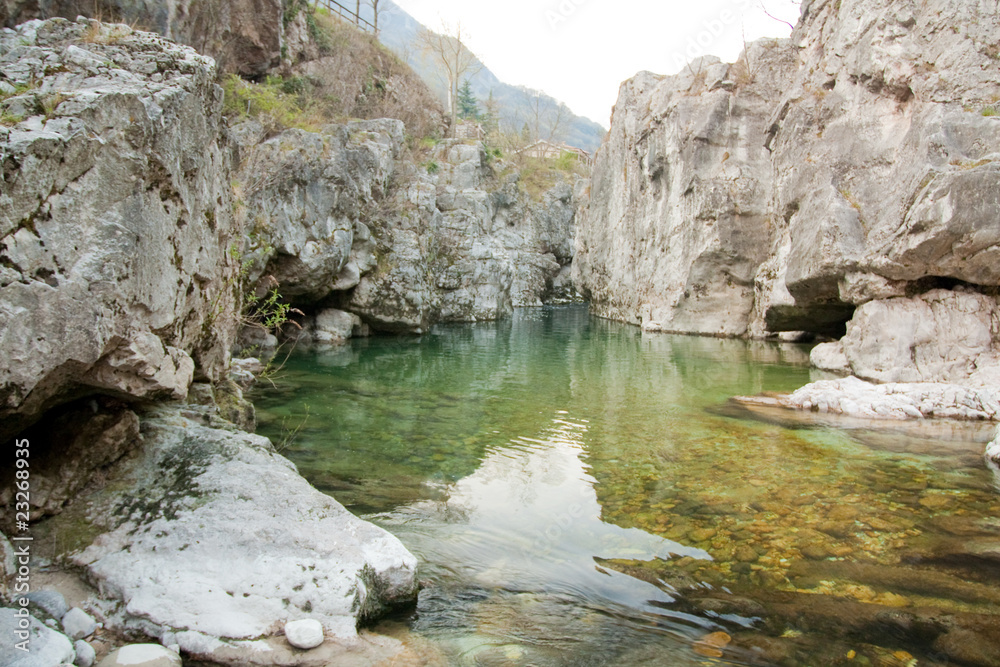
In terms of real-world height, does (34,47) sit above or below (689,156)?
below

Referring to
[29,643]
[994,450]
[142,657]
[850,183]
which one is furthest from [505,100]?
[29,643]

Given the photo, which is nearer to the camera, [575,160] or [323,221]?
[323,221]

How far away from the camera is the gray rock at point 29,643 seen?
8.35ft

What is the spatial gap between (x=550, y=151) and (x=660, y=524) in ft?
197

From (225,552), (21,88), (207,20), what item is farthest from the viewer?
(207,20)

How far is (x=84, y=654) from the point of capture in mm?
2795

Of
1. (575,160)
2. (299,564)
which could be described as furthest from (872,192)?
(575,160)

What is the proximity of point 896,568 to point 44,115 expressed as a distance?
6589 millimetres

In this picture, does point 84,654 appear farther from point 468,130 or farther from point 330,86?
point 468,130

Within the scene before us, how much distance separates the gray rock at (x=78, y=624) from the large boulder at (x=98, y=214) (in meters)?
1.09

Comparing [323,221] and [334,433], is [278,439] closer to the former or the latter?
[334,433]

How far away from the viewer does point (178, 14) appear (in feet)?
47.2

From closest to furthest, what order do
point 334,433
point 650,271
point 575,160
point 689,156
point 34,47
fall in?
point 34,47 < point 334,433 < point 689,156 < point 650,271 < point 575,160

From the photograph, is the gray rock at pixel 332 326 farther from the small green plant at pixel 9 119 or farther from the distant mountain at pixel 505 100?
the distant mountain at pixel 505 100
